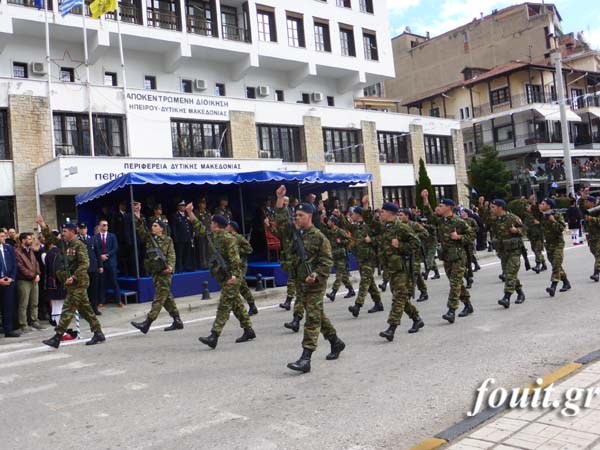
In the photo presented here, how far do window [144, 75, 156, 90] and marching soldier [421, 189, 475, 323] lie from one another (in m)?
19.4

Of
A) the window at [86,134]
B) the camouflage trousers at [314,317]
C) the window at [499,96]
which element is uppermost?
the window at [499,96]

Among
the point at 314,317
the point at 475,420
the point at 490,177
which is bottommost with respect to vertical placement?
the point at 475,420

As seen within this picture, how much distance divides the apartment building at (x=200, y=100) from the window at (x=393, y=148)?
8 centimetres

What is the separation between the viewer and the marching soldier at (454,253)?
895 cm

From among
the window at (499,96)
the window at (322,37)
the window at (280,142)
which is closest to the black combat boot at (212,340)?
the window at (280,142)

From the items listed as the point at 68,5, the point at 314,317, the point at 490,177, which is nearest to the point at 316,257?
the point at 314,317

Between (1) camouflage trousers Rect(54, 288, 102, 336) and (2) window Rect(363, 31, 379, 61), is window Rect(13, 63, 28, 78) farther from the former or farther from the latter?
(2) window Rect(363, 31, 379, 61)

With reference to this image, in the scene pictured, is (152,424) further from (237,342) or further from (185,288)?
(185,288)

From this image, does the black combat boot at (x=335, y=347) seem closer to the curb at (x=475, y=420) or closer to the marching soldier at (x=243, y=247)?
the curb at (x=475, y=420)

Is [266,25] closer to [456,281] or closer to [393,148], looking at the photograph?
[393,148]

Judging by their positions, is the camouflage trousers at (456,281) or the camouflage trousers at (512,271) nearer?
the camouflage trousers at (456,281)

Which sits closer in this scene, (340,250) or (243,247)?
(243,247)

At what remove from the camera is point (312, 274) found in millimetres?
6906

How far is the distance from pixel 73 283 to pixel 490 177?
32.9m
